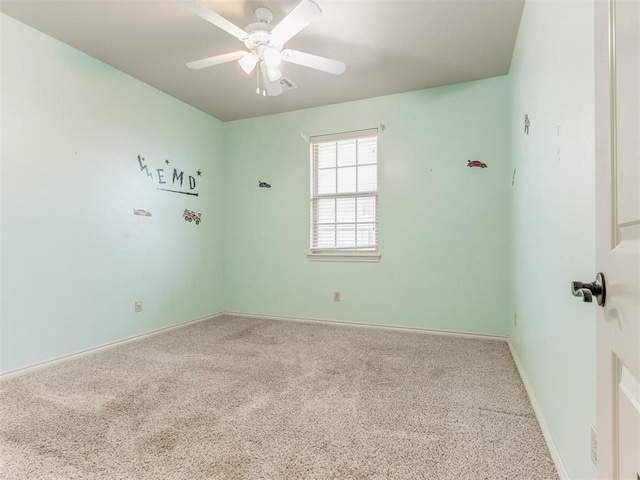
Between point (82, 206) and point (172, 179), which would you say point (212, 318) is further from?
point (82, 206)

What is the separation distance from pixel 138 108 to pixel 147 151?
43 centimetres

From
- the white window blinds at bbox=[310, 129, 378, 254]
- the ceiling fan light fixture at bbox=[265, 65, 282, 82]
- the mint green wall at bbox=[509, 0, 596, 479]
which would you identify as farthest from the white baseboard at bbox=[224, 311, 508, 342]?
the ceiling fan light fixture at bbox=[265, 65, 282, 82]

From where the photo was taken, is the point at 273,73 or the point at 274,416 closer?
the point at 274,416

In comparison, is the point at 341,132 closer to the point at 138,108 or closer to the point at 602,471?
the point at 138,108

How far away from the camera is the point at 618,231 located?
2.15ft

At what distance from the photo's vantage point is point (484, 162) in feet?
10.9

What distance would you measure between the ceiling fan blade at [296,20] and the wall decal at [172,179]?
2.05m

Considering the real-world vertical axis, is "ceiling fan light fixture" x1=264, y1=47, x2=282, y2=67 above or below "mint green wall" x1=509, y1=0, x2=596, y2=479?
above

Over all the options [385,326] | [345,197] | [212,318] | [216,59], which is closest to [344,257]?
[345,197]

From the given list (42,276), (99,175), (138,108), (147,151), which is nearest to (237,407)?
(42,276)

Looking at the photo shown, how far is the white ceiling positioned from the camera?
2.27 metres

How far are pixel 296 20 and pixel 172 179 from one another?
2480 mm

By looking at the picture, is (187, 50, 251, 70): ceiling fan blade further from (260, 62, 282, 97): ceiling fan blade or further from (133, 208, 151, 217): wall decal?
(133, 208, 151, 217): wall decal

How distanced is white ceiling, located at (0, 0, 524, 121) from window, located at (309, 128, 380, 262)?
596 mm
